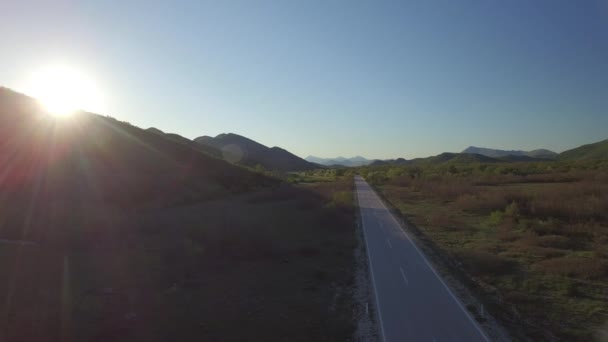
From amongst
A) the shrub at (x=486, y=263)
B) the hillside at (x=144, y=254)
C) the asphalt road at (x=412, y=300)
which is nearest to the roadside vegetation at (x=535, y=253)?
the shrub at (x=486, y=263)

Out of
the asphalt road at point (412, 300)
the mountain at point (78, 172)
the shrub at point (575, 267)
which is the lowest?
the asphalt road at point (412, 300)

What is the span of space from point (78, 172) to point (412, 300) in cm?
3501

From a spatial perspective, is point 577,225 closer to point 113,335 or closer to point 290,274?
point 290,274

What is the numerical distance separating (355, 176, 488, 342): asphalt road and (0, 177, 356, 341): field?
123 cm

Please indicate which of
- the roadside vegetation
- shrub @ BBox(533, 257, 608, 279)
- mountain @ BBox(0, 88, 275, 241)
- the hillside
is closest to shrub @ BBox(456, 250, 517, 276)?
the roadside vegetation

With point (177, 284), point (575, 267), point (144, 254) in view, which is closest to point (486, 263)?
point (575, 267)

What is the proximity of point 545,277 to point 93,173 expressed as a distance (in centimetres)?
3828

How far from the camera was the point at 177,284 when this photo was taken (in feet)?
48.2

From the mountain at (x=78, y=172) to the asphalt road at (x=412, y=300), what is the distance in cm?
1613

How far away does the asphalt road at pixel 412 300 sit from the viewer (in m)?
10.7

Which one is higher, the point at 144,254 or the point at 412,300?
the point at 144,254

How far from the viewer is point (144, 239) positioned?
839 inches

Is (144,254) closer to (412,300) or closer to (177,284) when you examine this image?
(177,284)

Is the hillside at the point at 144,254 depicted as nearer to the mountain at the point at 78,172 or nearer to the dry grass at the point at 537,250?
the mountain at the point at 78,172
